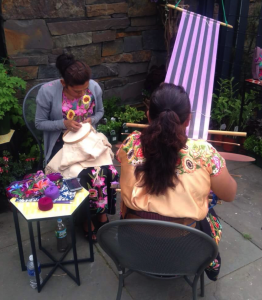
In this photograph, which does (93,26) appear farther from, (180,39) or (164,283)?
(164,283)

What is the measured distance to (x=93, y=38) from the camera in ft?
11.5

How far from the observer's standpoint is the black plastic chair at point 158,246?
1.29 meters

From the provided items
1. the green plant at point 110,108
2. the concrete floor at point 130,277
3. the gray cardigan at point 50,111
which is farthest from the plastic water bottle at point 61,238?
the green plant at point 110,108

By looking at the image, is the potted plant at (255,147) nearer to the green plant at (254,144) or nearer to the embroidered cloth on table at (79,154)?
the green plant at (254,144)

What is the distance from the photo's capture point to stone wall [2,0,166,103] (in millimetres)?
3051

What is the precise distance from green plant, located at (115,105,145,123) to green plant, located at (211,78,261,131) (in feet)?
2.81

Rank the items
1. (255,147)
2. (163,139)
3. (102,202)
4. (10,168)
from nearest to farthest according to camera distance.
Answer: (163,139) < (102,202) < (10,168) < (255,147)

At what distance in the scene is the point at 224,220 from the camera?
267cm

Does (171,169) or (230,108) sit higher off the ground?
(171,169)

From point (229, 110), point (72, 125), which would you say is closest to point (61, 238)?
point (72, 125)

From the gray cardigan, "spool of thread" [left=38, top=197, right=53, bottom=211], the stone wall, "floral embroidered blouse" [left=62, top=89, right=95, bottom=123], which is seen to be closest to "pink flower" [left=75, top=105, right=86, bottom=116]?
"floral embroidered blouse" [left=62, top=89, right=95, bottom=123]

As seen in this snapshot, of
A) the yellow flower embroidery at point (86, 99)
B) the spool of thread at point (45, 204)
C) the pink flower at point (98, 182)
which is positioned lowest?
the pink flower at point (98, 182)

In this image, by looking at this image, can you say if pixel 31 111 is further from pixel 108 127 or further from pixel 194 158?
pixel 194 158

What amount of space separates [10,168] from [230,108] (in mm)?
2539
